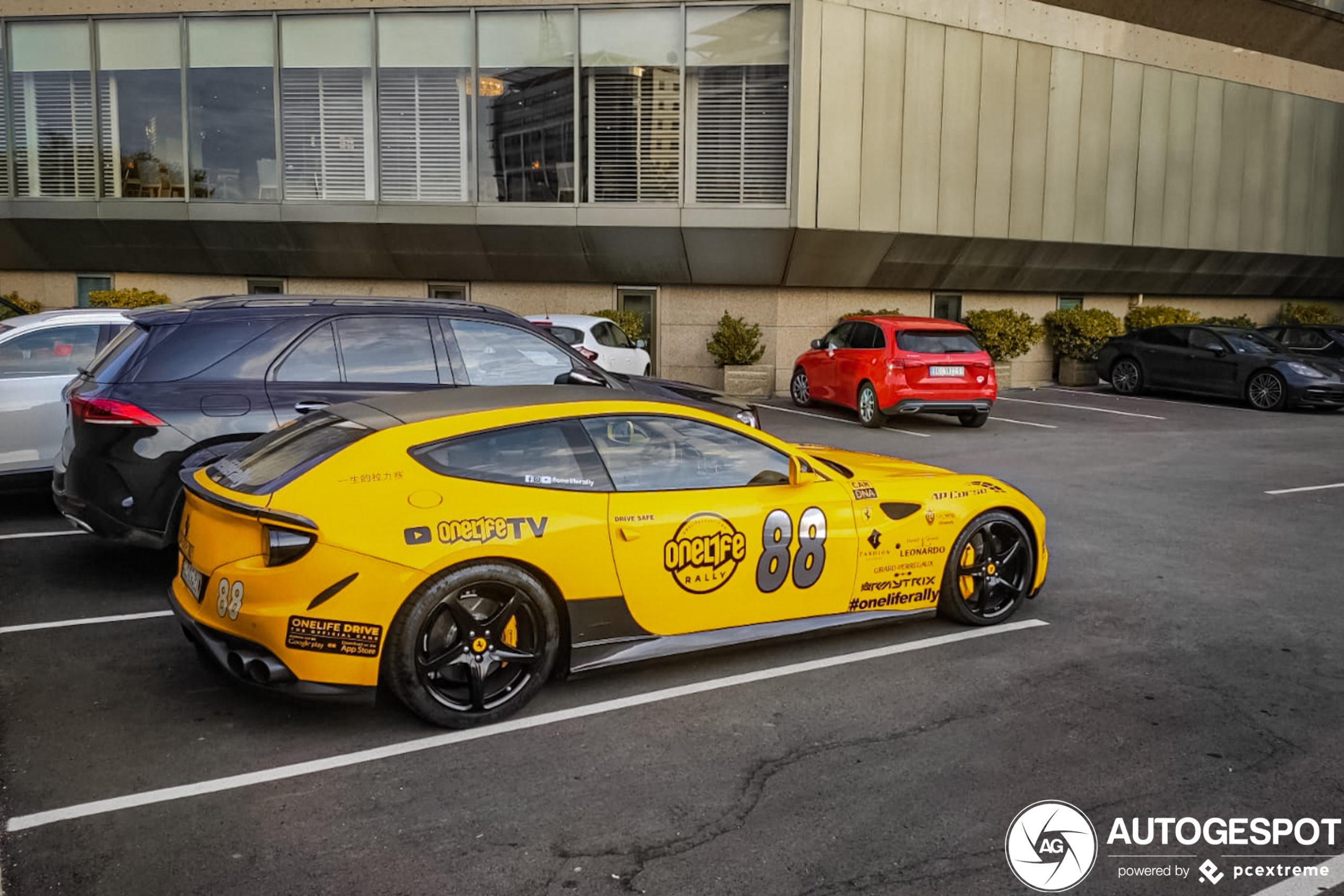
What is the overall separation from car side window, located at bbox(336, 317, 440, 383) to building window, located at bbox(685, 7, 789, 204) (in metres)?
13.2

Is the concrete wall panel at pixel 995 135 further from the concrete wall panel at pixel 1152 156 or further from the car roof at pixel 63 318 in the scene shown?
the car roof at pixel 63 318

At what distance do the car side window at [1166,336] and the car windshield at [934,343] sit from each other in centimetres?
740

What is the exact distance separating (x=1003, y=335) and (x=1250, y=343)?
4.38m

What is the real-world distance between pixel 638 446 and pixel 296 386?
10.00 feet

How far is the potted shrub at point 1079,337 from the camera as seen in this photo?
23953mm

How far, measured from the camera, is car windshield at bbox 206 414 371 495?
5.07m

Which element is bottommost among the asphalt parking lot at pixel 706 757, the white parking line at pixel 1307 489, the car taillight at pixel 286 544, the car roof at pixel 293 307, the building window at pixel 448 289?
the asphalt parking lot at pixel 706 757

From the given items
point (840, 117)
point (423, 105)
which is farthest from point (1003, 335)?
point (423, 105)

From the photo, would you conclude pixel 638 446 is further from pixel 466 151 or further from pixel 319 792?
pixel 466 151

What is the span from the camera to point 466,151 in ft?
67.8

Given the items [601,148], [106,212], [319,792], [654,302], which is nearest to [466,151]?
[601,148]

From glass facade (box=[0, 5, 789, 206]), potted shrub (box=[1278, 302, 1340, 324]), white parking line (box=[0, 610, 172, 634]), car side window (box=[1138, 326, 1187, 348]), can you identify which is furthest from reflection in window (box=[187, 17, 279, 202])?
potted shrub (box=[1278, 302, 1340, 324])

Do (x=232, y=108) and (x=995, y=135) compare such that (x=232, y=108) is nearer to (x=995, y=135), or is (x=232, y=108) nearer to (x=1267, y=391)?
(x=995, y=135)

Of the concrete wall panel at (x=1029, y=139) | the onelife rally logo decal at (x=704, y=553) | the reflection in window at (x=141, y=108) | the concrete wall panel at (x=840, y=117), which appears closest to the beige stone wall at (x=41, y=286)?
the reflection in window at (x=141, y=108)
